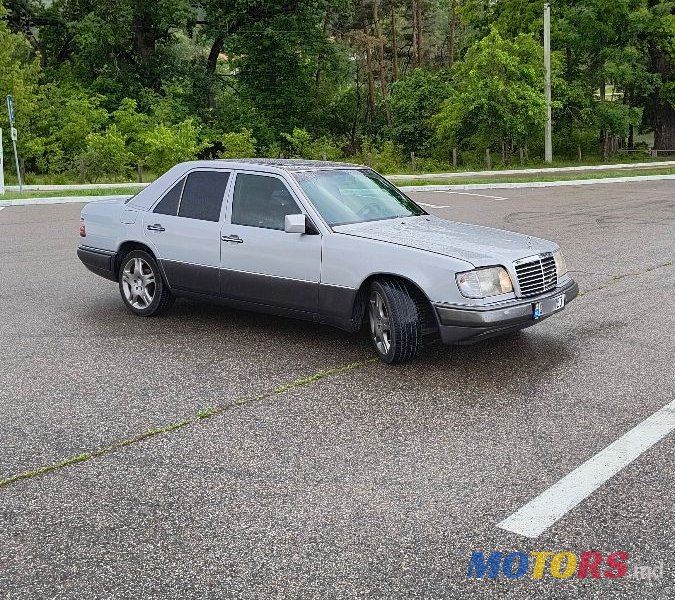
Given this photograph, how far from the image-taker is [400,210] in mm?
7562

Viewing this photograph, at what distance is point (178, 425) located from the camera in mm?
5145

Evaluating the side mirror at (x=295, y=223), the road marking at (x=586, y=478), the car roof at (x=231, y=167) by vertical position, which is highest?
the car roof at (x=231, y=167)

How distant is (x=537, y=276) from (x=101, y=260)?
14.3ft

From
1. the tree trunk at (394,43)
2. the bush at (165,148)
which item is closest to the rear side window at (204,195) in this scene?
the bush at (165,148)

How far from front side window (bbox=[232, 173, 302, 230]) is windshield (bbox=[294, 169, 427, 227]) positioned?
186 millimetres

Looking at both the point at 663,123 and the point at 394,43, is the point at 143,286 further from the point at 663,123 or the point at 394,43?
the point at 394,43

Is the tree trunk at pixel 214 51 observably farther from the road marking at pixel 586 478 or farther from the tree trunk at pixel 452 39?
the road marking at pixel 586 478

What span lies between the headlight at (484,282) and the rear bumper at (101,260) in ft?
12.6

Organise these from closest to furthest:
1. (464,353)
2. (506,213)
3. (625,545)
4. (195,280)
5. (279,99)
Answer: (625,545) → (464,353) → (195,280) → (506,213) → (279,99)

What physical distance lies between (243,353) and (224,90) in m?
52.3

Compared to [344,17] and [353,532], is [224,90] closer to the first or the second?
[344,17]

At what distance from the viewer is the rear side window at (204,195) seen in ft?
24.6

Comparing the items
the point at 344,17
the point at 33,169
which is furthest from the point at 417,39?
the point at 33,169

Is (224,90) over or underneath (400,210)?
over
